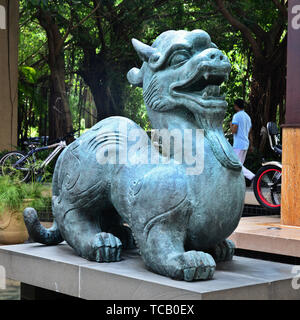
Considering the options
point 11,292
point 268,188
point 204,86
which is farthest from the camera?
point 268,188

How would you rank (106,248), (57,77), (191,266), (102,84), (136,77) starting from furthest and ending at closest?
(102,84), (57,77), (136,77), (106,248), (191,266)

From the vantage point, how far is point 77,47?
47.8 feet

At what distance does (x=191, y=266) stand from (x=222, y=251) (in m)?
0.49

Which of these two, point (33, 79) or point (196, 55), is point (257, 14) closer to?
point (33, 79)

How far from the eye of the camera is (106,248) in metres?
2.57

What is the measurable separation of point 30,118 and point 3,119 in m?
4.29

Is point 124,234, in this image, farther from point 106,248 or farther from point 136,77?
point 136,77

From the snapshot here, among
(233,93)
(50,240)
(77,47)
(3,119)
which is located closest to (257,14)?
(233,93)

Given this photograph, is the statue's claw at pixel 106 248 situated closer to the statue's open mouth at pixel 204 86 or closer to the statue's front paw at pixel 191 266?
the statue's front paw at pixel 191 266

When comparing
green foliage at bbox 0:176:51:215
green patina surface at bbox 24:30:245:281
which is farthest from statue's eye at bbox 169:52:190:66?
green foliage at bbox 0:176:51:215

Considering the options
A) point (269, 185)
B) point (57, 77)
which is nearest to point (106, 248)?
point (269, 185)

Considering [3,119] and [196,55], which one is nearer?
[196,55]
